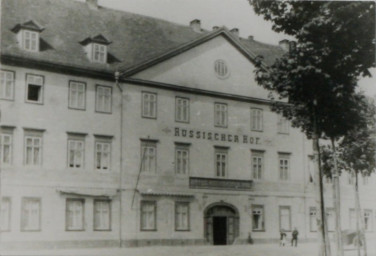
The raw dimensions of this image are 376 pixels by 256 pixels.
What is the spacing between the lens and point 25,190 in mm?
26359

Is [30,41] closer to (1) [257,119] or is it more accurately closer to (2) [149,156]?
(2) [149,156]

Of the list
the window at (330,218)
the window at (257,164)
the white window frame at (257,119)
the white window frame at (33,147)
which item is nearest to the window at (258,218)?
the window at (257,164)

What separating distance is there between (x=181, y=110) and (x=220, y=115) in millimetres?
2599

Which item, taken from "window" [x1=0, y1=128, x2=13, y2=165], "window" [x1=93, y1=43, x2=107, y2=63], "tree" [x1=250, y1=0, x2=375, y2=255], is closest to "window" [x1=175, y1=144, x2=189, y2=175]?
"window" [x1=93, y1=43, x2=107, y2=63]

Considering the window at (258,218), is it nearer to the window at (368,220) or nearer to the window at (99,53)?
the window at (368,220)

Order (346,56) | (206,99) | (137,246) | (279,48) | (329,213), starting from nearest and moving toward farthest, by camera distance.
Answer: (346,56) < (137,246) < (206,99) < (329,213) < (279,48)

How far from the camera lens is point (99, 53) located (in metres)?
29.8

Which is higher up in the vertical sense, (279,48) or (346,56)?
(279,48)

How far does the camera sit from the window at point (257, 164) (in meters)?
34.2

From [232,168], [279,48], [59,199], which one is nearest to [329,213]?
[232,168]

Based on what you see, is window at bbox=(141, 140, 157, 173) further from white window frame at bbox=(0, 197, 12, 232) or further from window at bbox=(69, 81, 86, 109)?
white window frame at bbox=(0, 197, 12, 232)

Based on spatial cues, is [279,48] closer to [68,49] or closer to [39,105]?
[68,49]

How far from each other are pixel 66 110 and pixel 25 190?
14.0 ft

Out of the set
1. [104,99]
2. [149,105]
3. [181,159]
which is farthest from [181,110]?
[104,99]
